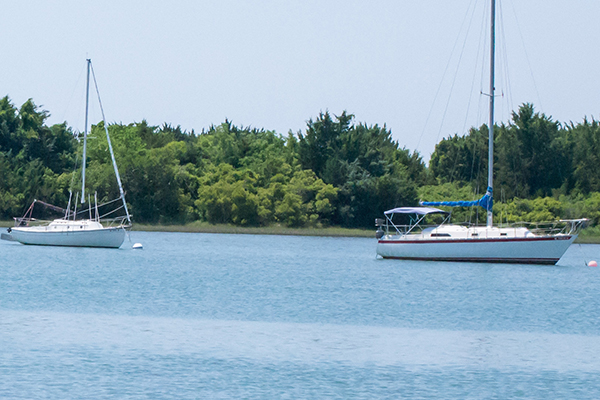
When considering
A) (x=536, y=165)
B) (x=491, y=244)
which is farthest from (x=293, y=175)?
(x=491, y=244)

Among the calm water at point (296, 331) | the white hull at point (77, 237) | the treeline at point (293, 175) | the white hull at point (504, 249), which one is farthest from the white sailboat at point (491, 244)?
the treeline at point (293, 175)

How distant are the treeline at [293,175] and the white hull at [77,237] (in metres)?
32.2

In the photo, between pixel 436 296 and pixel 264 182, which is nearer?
pixel 436 296

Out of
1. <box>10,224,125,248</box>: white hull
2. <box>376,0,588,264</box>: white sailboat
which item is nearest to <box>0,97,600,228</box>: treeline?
<box>10,224,125,248</box>: white hull

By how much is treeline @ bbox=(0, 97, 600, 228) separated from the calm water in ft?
156

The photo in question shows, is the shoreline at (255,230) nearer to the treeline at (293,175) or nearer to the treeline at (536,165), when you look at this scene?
the treeline at (293,175)

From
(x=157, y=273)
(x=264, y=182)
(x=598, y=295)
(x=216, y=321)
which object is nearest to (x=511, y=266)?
(x=598, y=295)

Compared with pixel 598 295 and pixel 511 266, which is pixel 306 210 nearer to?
pixel 511 266

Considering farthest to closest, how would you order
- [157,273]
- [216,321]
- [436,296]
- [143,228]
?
[143,228]
[157,273]
[436,296]
[216,321]

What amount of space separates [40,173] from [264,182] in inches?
1012

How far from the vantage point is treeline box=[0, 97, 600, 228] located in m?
98.1

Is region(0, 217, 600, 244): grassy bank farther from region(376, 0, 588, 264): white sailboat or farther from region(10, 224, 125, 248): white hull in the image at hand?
region(376, 0, 588, 264): white sailboat

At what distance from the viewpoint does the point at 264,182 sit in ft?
348

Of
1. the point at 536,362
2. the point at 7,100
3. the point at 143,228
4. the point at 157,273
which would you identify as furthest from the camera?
the point at 7,100
